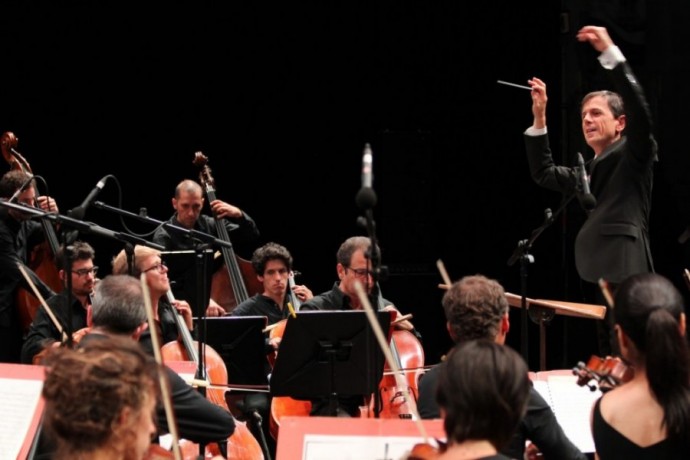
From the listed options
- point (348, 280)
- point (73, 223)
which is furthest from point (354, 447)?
point (348, 280)

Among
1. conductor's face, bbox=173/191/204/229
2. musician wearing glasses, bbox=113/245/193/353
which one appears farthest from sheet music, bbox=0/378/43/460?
conductor's face, bbox=173/191/204/229

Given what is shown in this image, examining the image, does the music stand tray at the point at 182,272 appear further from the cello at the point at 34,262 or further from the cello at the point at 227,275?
the cello at the point at 34,262

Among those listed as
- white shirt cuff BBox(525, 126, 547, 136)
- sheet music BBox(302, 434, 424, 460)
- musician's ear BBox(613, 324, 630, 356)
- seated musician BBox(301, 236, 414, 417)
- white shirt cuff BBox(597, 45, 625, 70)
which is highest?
white shirt cuff BBox(597, 45, 625, 70)

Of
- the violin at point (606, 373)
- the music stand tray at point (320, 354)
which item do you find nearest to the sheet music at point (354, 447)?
the violin at point (606, 373)

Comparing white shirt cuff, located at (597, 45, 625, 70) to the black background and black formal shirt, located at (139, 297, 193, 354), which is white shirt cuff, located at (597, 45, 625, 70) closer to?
black formal shirt, located at (139, 297, 193, 354)

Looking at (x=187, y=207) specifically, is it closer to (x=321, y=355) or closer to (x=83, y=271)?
(x=83, y=271)

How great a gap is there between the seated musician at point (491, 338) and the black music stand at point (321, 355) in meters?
1.21

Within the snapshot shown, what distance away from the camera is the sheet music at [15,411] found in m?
3.06

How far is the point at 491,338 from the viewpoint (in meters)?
2.90

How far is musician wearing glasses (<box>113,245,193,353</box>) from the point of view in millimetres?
4625

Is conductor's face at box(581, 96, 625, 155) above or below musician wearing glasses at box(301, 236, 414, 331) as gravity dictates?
above

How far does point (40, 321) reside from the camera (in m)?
4.84

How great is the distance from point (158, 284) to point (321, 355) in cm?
88

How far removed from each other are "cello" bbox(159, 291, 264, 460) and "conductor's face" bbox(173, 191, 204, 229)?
57.5 inches
